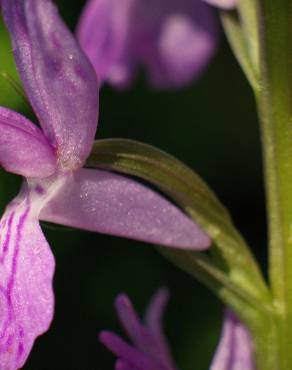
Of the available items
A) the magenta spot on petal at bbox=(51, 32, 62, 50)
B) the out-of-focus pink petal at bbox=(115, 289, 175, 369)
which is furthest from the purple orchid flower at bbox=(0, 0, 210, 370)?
the out-of-focus pink petal at bbox=(115, 289, 175, 369)

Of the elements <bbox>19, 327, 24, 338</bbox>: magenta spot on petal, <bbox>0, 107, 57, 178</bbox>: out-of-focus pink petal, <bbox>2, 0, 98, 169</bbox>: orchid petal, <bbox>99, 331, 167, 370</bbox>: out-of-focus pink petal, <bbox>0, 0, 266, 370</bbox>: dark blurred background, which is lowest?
<bbox>0, 0, 266, 370</bbox>: dark blurred background

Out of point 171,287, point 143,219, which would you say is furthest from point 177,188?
point 171,287

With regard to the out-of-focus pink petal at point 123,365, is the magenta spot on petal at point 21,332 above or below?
above

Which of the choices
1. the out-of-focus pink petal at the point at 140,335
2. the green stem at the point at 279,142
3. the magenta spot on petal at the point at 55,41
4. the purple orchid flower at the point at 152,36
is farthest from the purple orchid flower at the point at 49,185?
the purple orchid flower at the point at 152,36

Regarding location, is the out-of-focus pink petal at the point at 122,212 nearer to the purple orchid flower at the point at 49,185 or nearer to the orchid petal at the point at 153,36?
the purple orchid flower at the point at 49,185

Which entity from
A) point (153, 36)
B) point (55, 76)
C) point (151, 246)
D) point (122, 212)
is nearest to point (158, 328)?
point (122, 212)

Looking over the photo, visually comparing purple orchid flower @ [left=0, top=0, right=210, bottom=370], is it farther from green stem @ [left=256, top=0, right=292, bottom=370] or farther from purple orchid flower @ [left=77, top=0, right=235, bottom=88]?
purple orchid flower @ [left=77, top=0, right=235, bottom=88]

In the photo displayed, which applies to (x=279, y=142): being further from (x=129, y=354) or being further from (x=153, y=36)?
(x=153, y=36)
